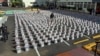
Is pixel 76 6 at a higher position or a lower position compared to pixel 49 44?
higher

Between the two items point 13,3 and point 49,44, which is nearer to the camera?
point 49,44

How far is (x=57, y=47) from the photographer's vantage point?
9547mm

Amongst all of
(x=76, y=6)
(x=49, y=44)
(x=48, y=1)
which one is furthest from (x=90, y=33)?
(x=48, y=1)

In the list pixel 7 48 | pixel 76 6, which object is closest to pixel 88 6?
pixel 76 6

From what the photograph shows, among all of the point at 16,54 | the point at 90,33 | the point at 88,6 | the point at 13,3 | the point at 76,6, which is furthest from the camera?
the point at 13,3

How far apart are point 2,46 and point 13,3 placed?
4729 centimetres

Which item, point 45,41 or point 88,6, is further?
point 88,6

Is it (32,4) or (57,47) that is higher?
(32,4)

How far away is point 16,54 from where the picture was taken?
27.7 ft

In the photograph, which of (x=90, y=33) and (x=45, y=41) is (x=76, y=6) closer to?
(x=90, y=33)

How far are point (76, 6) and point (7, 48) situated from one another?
1281 inches

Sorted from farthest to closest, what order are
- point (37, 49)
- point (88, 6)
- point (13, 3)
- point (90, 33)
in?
point (13, 3), point (88, 6), point (90, 33), point (37, 49)

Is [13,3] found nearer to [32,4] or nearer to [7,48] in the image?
[32,4]

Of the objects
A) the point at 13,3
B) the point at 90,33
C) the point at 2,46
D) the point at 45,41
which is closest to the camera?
the point at 2,46
